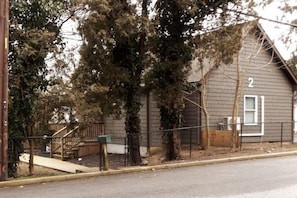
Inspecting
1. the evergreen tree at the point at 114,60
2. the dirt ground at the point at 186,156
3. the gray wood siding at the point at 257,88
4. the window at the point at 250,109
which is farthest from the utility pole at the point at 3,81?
the window at the point at 250,109

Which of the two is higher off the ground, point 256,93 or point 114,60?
point 114,60

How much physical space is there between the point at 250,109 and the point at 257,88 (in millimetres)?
1254

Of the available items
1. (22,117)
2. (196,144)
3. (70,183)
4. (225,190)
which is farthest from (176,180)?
(196,144)

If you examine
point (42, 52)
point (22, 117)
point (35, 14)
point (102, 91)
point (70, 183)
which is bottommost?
point (70, 183)

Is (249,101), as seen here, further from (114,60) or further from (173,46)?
(114,60)

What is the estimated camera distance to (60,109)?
1353cm

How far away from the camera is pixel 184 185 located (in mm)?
9953

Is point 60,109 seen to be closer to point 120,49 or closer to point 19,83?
point 19,83

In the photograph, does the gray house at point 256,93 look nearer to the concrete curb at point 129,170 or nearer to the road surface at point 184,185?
the concrete curb at point 129,170

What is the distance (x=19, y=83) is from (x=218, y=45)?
7.11 m

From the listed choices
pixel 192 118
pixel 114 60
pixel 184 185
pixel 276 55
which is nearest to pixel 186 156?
pixel 192 118

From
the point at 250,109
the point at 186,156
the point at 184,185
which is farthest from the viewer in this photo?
the point at 250,109

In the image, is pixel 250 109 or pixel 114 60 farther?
pixel 250 109

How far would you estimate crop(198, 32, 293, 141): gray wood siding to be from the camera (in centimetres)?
2111
